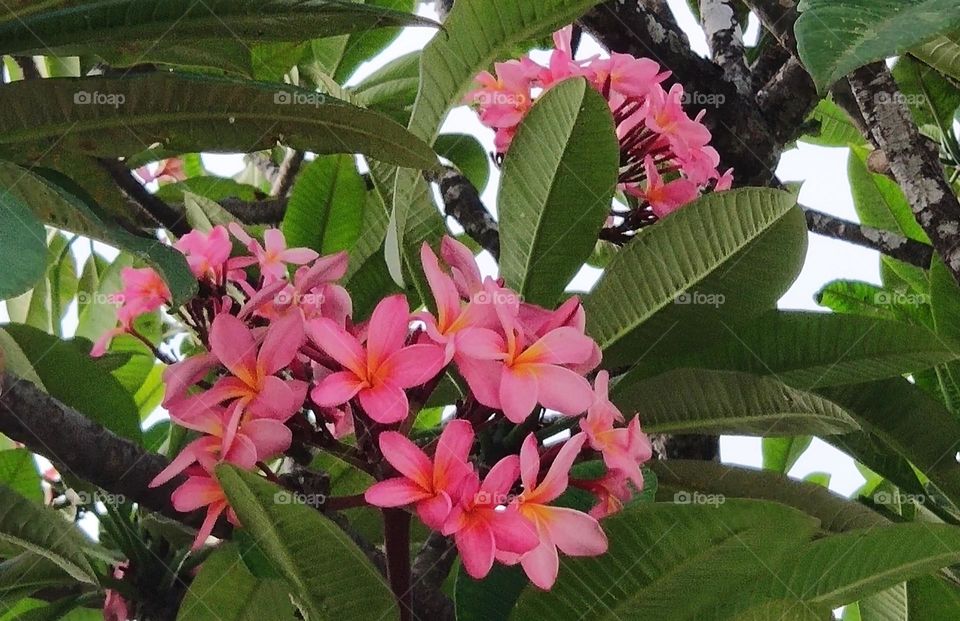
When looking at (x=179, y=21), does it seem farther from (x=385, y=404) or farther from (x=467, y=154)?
(x=467, y=154)

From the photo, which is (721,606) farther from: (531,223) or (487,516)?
(531,223)

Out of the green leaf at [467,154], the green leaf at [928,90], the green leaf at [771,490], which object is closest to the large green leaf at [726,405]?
the green leaf at [771,490]

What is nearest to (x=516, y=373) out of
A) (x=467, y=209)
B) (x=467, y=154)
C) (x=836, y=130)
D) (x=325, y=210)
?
(x=467, y=209)

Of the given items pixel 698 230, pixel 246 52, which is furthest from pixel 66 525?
pixel 698 230

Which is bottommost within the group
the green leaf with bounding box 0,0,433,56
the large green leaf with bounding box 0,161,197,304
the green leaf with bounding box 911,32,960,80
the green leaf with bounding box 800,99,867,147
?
the large green leaf with bounding box 0,161,197,304

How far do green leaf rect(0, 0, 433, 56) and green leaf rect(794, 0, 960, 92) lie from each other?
243mm

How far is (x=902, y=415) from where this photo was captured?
859 millimetres

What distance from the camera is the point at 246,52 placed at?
0.75m

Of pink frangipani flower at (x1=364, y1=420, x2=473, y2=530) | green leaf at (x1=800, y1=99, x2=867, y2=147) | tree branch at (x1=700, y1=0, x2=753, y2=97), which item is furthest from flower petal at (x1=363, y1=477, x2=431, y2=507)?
green leaf at (x1=800, y1=99, x2=867, y2=147)

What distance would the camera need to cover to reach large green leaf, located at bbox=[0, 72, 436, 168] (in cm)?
59

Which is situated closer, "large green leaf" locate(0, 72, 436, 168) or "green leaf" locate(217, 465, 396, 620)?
"green leaf" locate(217, 465, 396, 620)

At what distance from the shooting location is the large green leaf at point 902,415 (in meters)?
0.86

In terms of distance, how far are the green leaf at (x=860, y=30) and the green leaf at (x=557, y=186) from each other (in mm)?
255

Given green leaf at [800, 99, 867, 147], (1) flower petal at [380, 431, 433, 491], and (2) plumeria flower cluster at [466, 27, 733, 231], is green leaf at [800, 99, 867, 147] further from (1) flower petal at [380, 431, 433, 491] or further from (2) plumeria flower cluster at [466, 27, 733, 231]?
(1) flower petal at [380, 431, 433, 491]
